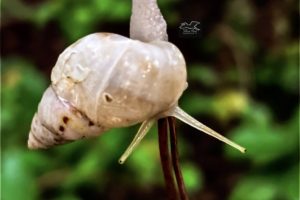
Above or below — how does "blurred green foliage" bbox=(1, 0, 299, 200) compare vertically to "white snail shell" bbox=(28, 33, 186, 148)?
below

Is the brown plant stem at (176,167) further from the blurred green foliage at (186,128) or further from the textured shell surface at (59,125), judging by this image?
the blurred green foliage at (186,128)

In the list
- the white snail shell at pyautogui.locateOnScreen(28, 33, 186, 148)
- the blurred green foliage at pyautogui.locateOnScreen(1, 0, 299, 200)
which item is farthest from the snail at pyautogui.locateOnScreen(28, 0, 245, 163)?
the blurred green foliage at pyautogui.locateOnScreen(1, 0, 299, 200)

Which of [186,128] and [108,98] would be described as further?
[186,128]

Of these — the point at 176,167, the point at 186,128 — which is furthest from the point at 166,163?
the point at 186,128

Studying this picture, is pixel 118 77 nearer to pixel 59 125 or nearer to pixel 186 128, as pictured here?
pixel 59 125

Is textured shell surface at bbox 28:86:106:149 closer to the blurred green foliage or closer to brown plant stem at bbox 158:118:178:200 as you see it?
brown plant stem at bbox 158:118:178:200

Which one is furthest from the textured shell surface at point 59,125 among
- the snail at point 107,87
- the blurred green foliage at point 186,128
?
the blurred green foliage at point 186,128

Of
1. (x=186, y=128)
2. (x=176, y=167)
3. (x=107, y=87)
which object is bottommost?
(x=186, y=128)

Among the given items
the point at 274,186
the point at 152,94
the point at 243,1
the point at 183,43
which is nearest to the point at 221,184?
the point at 274,186
